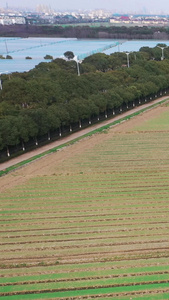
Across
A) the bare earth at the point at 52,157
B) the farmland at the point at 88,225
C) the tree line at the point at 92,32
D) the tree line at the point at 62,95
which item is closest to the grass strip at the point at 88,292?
the farmland at the point at 88,225

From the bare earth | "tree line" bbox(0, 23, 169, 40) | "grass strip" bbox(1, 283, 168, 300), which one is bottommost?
the bare earth

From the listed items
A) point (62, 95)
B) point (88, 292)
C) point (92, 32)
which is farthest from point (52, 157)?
point (92, 32)

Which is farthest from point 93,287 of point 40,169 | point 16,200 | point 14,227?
point 40,169

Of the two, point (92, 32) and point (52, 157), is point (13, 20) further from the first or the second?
point (52, 157)

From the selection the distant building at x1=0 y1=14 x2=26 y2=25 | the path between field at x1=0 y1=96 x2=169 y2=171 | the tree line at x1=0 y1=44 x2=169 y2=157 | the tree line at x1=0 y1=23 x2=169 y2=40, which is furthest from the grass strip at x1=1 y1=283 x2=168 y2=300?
the distant building at x1=0 y1=14 x2=26 y2=25

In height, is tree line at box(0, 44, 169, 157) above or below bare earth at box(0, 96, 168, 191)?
above

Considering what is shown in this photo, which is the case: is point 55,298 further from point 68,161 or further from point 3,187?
point 68,161

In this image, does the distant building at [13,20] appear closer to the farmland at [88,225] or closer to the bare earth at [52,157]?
the bare earth at [52,157]

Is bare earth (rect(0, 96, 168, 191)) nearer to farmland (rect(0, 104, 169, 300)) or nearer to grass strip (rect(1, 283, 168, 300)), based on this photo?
farmland (rect(0, 104, 169, 300))
